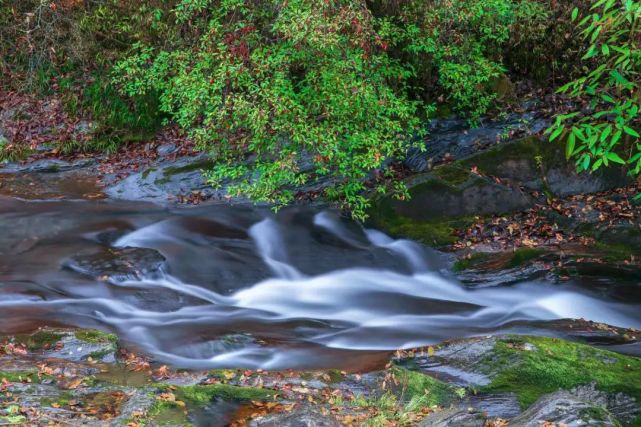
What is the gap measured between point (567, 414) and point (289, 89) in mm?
6688

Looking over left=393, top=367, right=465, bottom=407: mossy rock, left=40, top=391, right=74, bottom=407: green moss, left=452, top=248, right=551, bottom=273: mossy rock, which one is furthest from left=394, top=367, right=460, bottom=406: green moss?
left=452, top=248, right=551, bottom=273: mossy rock

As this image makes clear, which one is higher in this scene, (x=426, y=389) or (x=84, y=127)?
(x=84, y=127)

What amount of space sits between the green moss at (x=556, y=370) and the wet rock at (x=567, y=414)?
125cm

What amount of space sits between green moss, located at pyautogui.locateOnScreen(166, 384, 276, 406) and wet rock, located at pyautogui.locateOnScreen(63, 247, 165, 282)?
13.1ft

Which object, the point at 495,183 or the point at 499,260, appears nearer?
the point at 499,260

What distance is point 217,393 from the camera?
571 centimetres

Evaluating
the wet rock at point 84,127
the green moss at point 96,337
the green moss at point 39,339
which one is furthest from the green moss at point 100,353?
the wet rock at point 84,127

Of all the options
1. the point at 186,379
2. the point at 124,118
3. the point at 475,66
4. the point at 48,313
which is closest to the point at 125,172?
the point at 124,118

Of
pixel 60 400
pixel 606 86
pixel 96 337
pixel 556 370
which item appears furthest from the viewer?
pixel 606 86

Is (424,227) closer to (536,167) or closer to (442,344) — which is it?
(536,167)

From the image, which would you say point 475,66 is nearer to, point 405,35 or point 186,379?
point 405,35

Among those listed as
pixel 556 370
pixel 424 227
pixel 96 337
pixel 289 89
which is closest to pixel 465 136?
pixel 424 227

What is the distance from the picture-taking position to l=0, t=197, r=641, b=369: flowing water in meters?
8.02

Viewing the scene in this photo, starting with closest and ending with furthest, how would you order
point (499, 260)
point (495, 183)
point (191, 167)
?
1. point (499, 260)
2. point (495, 183)
3. point (191, 167)
